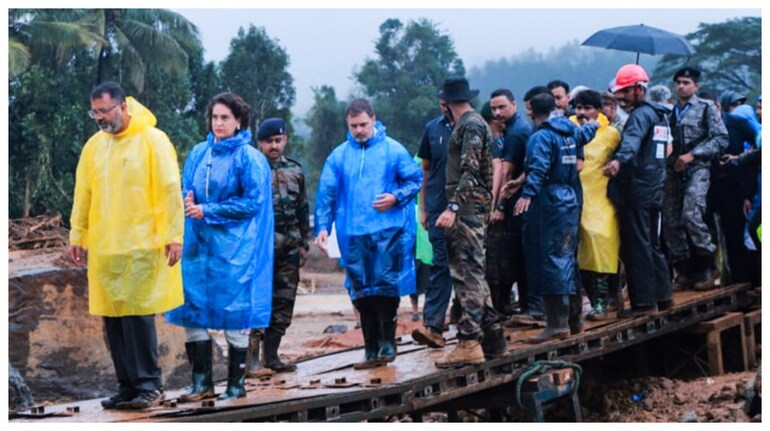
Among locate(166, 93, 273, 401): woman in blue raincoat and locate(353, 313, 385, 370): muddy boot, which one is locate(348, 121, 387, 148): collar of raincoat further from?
locate(166, 93, 273, 401): woman in blue raincoat

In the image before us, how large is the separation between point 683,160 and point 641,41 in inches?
60.5

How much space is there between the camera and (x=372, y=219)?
868 centimetres

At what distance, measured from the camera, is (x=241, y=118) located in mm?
7727

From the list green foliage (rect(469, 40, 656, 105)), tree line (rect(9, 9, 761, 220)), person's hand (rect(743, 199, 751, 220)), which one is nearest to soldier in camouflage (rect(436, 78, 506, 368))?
person's hand (rect(743, 199, 751, 220))

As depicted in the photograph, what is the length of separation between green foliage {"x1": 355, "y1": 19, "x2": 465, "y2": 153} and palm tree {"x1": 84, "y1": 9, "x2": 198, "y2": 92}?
1135 centimetres

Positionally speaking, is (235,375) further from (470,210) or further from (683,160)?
(683,160)

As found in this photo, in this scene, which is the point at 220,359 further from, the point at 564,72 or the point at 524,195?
the point at 564,72

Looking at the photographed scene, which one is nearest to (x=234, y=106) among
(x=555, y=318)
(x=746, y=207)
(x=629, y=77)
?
(x=555, y=318)

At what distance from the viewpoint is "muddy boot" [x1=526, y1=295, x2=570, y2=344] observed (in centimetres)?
930

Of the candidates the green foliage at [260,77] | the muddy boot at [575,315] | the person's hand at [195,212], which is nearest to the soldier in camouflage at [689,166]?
the muddy boot at [575,315]

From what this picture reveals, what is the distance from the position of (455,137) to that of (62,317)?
509 cm

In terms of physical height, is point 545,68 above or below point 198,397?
above

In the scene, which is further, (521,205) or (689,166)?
(689,166)

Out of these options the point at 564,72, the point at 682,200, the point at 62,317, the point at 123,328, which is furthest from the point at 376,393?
the point at 564,72
